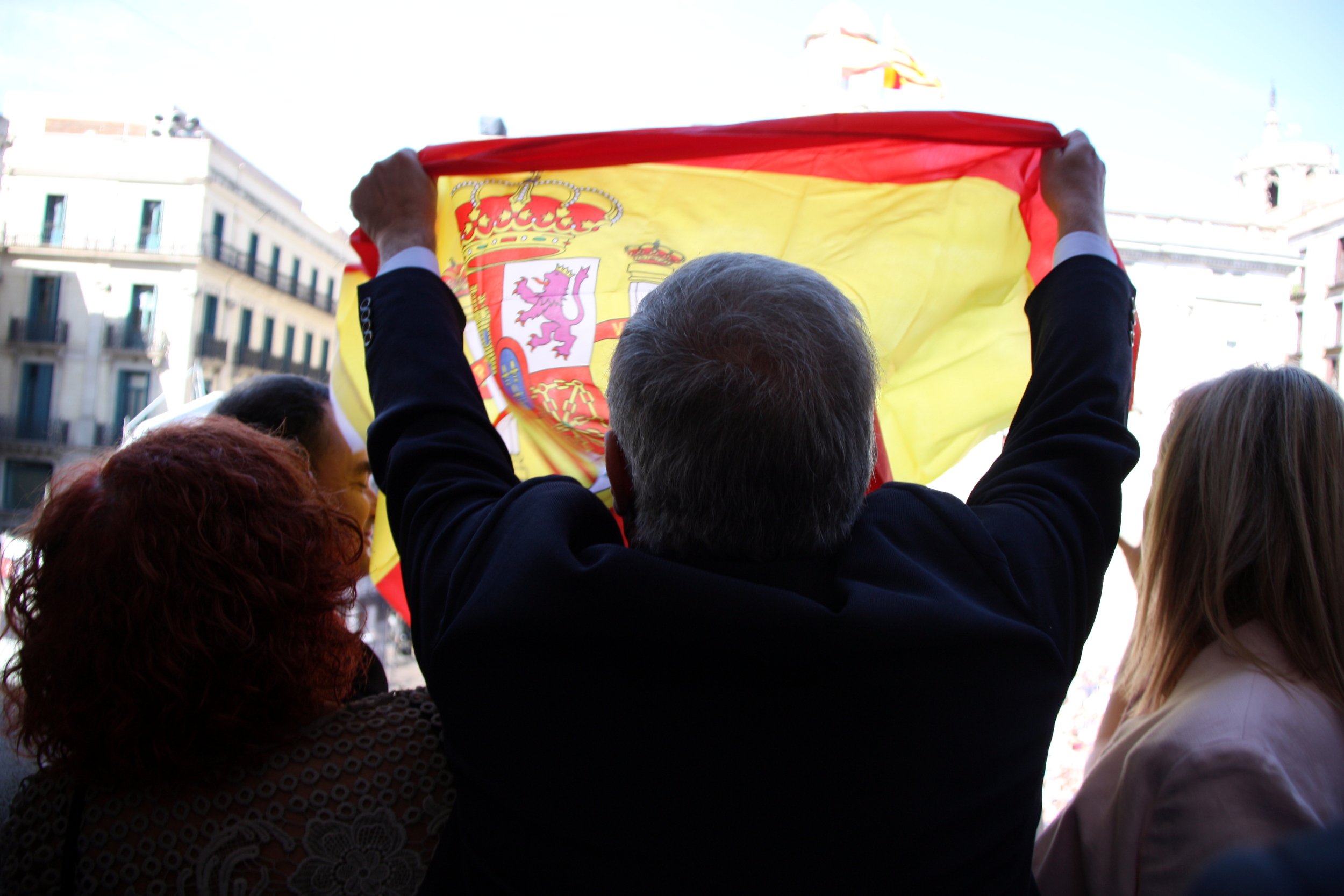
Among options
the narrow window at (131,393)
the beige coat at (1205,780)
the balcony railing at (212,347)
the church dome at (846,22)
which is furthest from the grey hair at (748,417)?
the balcony railing at (212,347)

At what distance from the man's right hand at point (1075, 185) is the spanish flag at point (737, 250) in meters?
0.16

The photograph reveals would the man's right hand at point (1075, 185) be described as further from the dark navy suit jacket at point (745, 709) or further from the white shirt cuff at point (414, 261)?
the dark navy suit jacket at point (745, 709)

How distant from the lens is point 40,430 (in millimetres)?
7633

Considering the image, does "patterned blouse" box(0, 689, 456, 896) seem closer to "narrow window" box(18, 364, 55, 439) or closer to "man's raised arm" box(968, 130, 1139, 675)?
"man's raised arm" box(968, 130, 1139, 675)

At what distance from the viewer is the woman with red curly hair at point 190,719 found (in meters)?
0.93

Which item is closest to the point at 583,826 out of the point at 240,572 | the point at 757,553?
the point at 757,553

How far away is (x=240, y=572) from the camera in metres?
0.99

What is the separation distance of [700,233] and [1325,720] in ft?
4.32

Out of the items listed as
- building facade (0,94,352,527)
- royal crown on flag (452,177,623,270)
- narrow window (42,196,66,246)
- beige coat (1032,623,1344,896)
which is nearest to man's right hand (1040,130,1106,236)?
beige coat (1032,623,1344,896)

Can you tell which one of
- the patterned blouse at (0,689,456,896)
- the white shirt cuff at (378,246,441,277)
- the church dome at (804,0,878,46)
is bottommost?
the patterned blouse at (0,689,456,896)

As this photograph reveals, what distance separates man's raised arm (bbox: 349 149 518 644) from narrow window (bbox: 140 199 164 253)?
1119cm

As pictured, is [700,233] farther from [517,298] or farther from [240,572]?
[240,572]

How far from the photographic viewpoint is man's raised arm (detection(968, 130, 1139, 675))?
863 millimetres

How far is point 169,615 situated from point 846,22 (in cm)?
786
